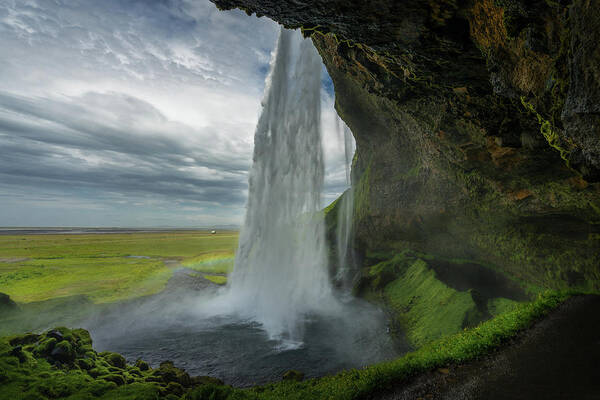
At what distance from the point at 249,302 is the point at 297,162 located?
13.8 meters

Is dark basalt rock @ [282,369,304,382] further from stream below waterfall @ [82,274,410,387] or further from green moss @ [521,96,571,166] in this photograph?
green moss @ [521,96,571,166]

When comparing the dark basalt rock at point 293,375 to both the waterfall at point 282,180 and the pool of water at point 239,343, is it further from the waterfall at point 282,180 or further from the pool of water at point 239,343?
the waterfall at point 282,180

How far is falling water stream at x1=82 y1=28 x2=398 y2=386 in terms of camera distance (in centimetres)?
1344

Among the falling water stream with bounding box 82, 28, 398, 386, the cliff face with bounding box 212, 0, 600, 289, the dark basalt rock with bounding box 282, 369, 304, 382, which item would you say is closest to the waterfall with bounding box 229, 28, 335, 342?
the falling water stream with bounding box 82, 28, 398, 386

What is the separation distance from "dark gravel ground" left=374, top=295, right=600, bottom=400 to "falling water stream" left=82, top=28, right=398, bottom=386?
618cm

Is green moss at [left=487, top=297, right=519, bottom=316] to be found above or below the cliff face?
below

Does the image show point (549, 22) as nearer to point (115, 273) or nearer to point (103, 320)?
point (103, 320)

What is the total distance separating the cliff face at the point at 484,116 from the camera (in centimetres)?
552

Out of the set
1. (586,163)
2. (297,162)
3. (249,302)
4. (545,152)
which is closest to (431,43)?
(586,163)

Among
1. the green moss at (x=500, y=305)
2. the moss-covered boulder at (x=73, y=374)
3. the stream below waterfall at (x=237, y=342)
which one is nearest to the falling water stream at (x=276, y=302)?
the stream below waterfall at (x=237, y=342)

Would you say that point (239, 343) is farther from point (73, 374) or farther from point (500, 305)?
point (500, 305)

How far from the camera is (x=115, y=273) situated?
3484 cm

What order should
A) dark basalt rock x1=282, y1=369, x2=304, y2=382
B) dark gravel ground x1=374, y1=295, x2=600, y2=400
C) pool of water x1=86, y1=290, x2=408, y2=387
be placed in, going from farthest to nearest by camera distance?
pool of water x1=86, y1=290, x2=408, y2=387, dark basalt rock x1=282, y1=369, x2=304, y2=382, dark gravel ground x1=374, y1=295, x2=600, y2=400

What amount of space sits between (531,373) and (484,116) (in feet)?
29.0
